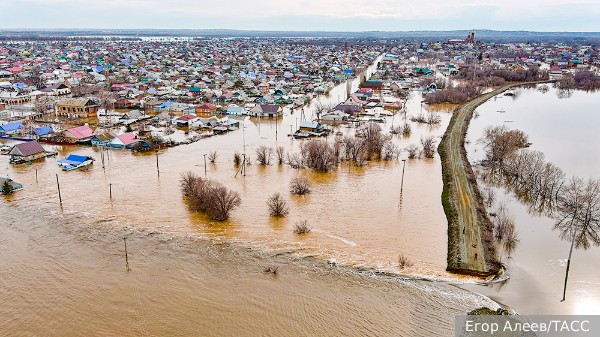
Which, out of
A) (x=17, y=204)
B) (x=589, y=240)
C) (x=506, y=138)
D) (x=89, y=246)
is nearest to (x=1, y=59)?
(x=17, y=204)

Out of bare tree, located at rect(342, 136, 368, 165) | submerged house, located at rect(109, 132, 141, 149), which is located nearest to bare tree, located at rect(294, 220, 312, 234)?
bare tree, located at rect(342, 136, 368, 165)

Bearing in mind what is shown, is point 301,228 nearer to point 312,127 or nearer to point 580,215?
point 580,215

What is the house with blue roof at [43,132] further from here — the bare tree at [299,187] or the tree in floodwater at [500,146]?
the tree in floodwater at [500,146]

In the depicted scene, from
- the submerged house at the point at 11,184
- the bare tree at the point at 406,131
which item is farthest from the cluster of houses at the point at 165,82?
the submerged house at the point at 11,184

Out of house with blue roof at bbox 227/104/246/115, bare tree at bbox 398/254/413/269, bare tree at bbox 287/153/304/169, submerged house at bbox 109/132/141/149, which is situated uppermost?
house with blue roof at bbox 227/104/246/115

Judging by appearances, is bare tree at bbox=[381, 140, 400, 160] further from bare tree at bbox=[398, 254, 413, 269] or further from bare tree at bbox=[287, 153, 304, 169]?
bare tree at bbox=[398, 254, 413, 269]

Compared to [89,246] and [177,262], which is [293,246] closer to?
[177,262]
